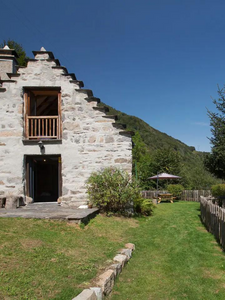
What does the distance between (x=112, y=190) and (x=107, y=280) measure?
18.6 ft

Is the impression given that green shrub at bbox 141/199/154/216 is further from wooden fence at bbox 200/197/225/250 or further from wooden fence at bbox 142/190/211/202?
wooden fence at bbox 142/190/211/202

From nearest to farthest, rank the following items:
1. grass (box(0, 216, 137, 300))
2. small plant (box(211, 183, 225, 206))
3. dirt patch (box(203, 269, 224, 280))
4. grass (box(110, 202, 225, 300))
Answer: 1. grass (box(0, 216, 137, 300))
2. grass (box(110, 202, 225, 300))
3. dirt patch (box(203, 269, 224, 280))
4. small plant (box(211, 183, 225, 206))

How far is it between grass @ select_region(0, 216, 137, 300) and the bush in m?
1.96

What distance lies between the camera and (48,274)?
4.07 m

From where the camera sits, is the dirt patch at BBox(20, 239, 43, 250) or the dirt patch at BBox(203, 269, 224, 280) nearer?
the dirt patch at BBox(203, 269, 224, 280)

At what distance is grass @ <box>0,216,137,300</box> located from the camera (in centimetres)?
361

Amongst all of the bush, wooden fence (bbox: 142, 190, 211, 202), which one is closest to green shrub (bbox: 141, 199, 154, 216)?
the bush

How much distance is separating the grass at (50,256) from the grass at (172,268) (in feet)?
1.77

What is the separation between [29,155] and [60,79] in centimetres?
326

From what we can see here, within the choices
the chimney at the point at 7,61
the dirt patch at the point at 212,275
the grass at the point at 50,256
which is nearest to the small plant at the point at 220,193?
the grass at the point at 50,256

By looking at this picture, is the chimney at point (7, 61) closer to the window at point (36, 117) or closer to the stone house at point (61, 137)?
the stone house at point (61, 137)

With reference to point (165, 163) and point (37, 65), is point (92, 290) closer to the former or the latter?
point (37, 65)

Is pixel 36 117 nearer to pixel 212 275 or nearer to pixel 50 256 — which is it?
pixel 50 256

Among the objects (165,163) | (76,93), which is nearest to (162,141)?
(165,163)
